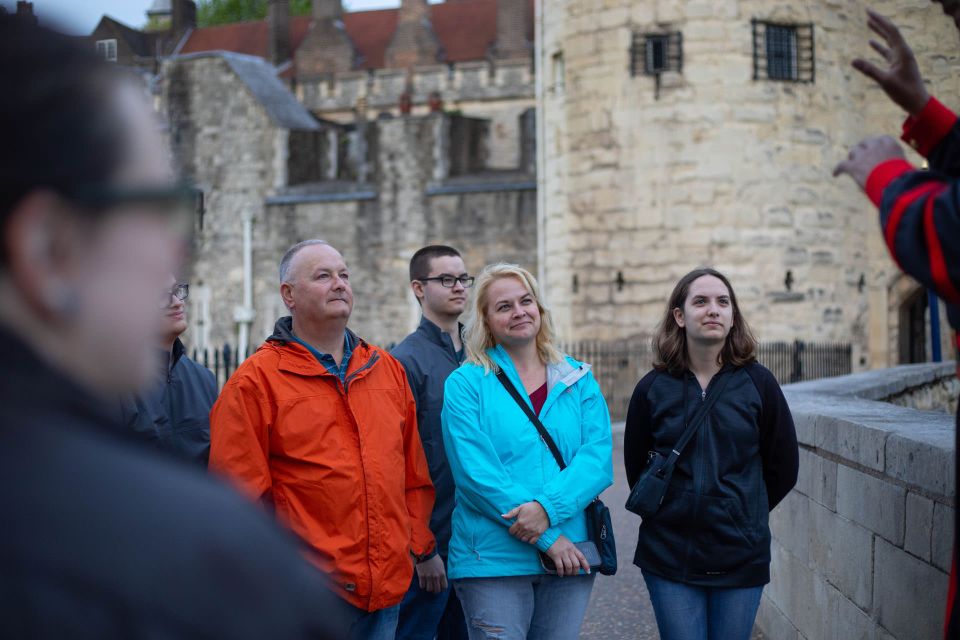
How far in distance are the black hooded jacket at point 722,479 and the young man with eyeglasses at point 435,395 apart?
2.93 feet

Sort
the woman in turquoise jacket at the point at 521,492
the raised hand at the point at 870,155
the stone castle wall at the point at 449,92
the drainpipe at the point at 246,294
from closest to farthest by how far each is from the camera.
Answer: the raised hand at the point at 870,155 → the woman in turquoise jacket at the point at 521,492 → the drainpipe at the point at 246,294 → the stone castle wall at the point at 449,92

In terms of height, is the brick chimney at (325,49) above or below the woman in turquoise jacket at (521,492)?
above

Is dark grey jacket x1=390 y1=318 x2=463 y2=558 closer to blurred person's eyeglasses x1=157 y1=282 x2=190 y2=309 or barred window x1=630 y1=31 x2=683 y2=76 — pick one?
blurred person's eyeglasses x1=157 y1=282 x2=190 y2=309

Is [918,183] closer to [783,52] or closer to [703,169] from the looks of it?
[703,169]

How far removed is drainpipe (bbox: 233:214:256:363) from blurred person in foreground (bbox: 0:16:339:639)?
75.5 feet

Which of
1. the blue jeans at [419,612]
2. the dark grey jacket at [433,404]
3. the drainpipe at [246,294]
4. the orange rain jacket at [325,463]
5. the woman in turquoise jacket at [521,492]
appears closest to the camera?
the orange rain jacket at [325,463]

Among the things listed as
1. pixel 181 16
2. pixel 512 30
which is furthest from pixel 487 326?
pixel 181 16

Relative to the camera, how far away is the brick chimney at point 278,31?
53062mm

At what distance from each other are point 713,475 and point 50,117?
123 inches

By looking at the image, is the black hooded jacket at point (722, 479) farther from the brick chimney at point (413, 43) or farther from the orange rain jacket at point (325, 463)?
the brick chimney at point (413, 43)

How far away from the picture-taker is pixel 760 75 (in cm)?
1582

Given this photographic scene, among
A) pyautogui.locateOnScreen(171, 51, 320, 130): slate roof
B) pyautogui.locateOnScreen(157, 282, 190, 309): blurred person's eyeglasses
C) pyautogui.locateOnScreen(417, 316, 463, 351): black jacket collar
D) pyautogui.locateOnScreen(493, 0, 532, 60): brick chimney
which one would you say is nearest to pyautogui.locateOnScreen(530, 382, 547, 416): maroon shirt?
pyautogui.locateOnScreen(417, 316, 463, 351): black jacket collar

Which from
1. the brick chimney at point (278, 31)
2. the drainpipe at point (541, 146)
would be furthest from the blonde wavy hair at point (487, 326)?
the brick chimney at point (278, 31)

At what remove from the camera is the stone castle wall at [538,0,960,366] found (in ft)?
51.5
